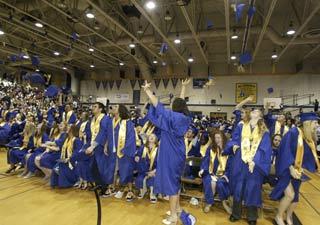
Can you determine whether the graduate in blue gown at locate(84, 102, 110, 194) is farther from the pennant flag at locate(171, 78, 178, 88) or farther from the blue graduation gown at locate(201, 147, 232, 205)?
the pennant flag at locate(171, 78, 178, 88)

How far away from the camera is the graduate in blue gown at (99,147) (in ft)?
13.6

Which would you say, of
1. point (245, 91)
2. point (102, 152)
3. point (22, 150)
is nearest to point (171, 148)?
point (102, 152)

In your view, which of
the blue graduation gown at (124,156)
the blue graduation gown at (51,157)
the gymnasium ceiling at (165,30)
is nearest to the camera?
the blue graduation gown at (124,156)

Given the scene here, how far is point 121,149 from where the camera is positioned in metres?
4.15

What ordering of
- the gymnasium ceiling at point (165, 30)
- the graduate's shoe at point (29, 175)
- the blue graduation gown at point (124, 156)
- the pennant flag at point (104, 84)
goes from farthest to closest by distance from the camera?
the pennant flag at point (104, 84) < the gymnasium ceiling at point (165, 30) < the graduate's shoe at point (29, 175) < the blue graduation gown at point (124, 156)

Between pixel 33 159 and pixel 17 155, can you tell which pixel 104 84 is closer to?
pixel 17 155

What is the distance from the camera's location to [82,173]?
177 inches

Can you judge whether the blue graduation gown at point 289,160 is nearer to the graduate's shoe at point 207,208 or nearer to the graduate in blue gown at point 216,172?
the graduate in blue gown at point 216,172

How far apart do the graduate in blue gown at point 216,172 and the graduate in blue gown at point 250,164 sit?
20 cm

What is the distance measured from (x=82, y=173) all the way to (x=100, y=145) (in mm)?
695

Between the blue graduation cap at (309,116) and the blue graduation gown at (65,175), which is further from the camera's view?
the blue graduation gown at (65,175)

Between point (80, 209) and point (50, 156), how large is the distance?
167 centimetres

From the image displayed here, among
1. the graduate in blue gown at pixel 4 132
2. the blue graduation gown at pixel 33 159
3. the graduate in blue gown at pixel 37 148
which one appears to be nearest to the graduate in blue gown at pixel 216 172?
the graduate in blue gown at pixel 37 148

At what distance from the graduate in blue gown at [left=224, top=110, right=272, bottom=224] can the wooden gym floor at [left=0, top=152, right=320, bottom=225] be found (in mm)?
316
